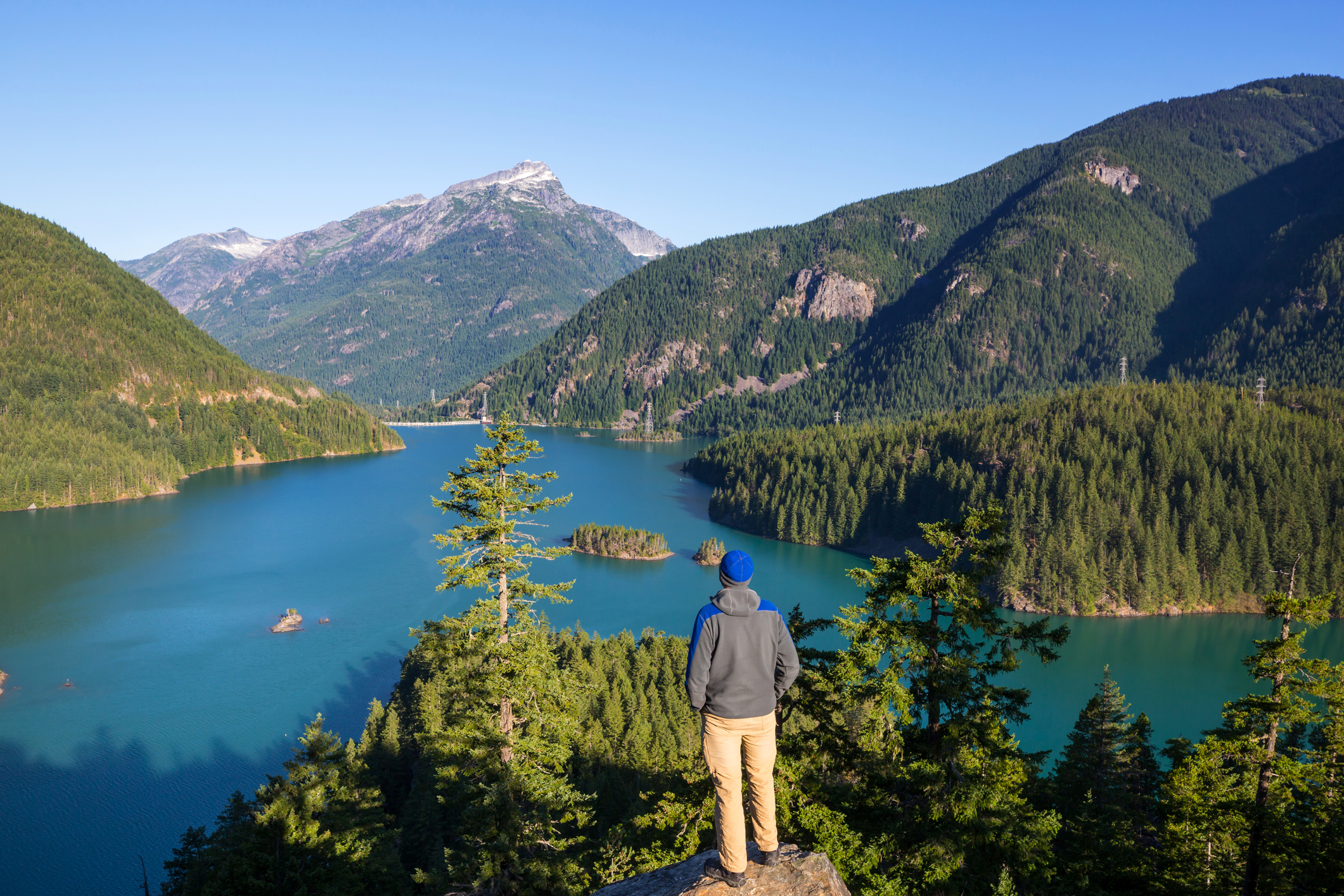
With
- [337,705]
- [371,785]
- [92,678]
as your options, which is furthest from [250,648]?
[371,785]

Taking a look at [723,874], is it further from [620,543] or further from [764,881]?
[620,543]

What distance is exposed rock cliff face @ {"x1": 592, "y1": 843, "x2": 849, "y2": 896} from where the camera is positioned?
9.62 m

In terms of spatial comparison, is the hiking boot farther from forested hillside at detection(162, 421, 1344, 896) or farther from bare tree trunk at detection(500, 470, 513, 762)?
bare tree trunk at detection(500, 470, 513, 762)

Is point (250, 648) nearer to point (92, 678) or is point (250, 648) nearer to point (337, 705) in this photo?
point (92, 678)

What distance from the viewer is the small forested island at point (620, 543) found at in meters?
120

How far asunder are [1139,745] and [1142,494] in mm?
87357

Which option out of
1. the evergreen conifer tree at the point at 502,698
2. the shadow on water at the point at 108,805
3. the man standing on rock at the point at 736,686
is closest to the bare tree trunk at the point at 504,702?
the evergreen conifer tree at the point at 502,698

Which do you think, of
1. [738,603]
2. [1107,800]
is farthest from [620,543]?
[738,603]

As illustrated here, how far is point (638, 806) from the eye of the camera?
117ft

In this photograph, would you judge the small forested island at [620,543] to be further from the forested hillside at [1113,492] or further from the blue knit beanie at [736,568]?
the blue knit beanie at [736,568]

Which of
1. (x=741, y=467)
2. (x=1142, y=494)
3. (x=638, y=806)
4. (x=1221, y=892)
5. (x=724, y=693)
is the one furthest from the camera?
(x=741, y=467)

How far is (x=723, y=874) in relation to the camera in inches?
379

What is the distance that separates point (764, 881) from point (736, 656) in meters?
3.33

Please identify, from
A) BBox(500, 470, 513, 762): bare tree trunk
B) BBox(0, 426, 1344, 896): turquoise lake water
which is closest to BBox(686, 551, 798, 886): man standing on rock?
BBox(500, 470, 513, 762): bare tree trunk
